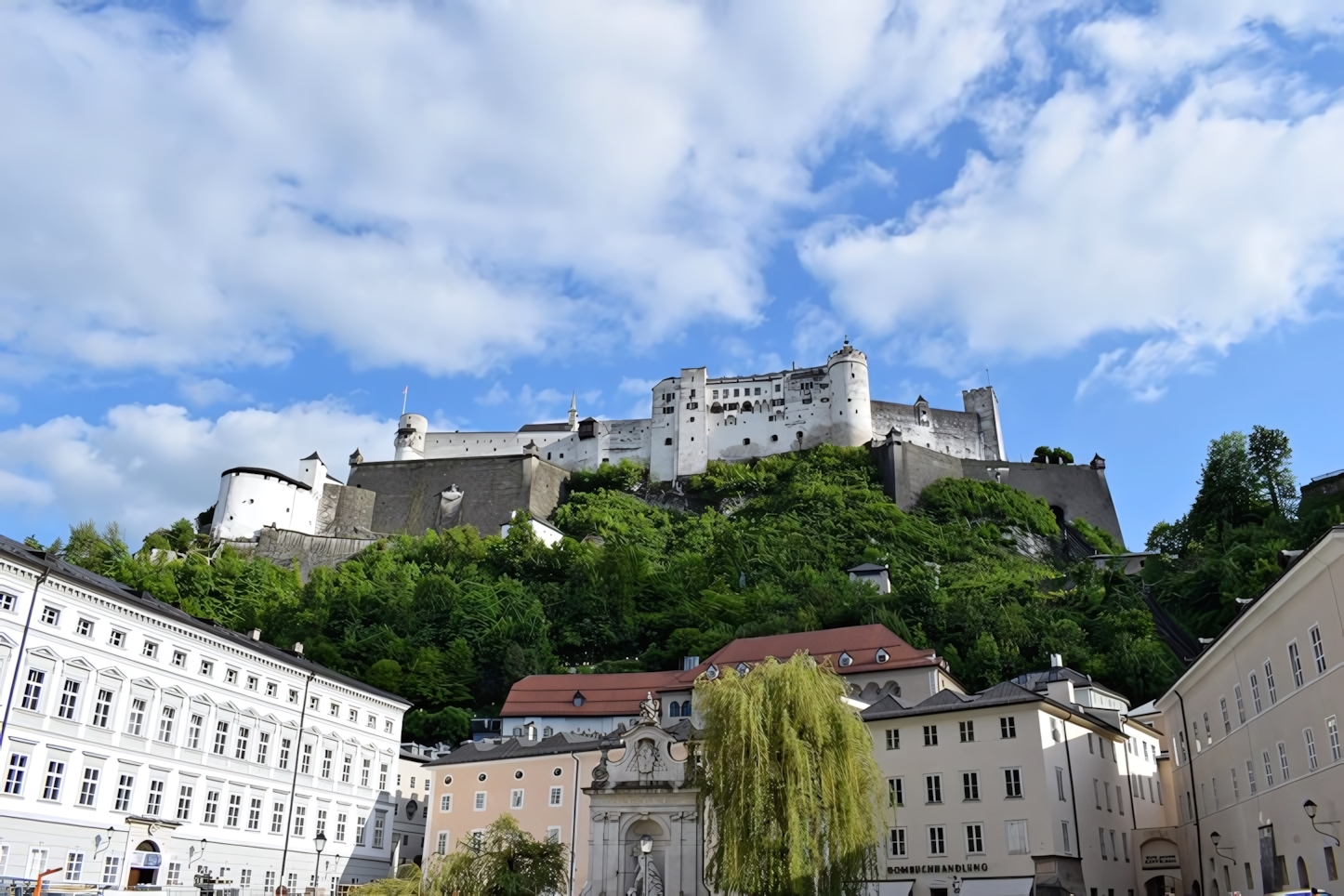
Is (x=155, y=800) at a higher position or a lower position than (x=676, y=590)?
lower

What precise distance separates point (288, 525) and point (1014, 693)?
6791cm

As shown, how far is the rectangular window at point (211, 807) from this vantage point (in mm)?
36000

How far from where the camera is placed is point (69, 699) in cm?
3167

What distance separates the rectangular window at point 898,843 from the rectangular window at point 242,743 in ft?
73.8

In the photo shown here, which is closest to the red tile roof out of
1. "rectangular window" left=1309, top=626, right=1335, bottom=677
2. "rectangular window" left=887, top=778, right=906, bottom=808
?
"rectangular window" left=887, top=778, right=906, bottom=808

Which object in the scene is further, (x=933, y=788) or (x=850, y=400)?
(x=850, y=400)

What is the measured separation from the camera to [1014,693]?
32250mm

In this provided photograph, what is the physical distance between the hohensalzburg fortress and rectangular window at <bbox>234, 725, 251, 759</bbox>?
205 ft

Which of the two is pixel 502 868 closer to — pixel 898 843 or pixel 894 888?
pixel 894 888

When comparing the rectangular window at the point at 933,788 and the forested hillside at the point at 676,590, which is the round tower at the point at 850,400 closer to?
the forested hillside at the point at 676,590

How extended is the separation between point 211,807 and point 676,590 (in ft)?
128

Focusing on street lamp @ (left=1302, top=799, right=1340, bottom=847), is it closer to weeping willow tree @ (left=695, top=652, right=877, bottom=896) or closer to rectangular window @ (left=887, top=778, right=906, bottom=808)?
weeping willow tree @ (left=695, top=652, right=877, bottom=896)

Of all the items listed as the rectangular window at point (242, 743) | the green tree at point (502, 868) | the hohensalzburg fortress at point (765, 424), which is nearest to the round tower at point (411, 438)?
the hohensalzburg fortress at point (765, 424)

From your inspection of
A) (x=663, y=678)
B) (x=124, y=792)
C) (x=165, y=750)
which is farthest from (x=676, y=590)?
(x=124, y=792)
